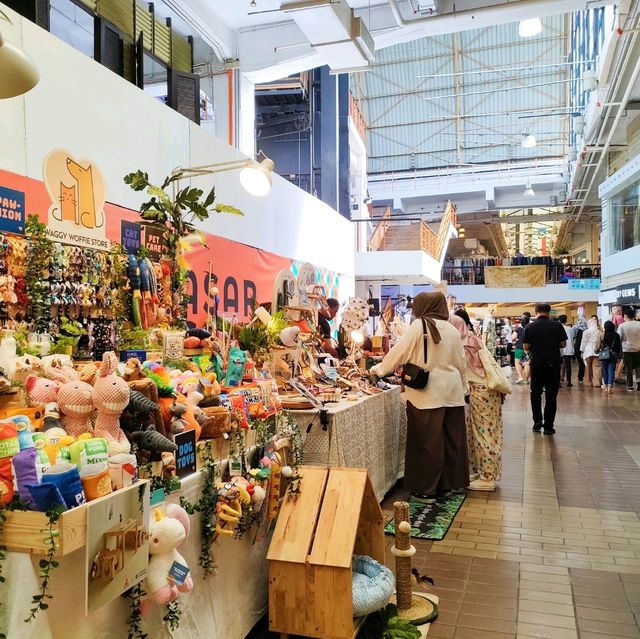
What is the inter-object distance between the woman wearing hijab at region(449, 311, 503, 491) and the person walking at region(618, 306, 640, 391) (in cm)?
774

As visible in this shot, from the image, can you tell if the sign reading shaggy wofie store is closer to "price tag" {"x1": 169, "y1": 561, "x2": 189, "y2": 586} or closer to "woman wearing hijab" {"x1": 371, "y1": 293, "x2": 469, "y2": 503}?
"woman wearing hijab" {"x1": 371, "y1": 293, "x2": 469, "y2": 503}

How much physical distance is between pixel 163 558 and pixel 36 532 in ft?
1.59

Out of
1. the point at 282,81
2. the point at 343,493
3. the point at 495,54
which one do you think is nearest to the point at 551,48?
the point at 495,54

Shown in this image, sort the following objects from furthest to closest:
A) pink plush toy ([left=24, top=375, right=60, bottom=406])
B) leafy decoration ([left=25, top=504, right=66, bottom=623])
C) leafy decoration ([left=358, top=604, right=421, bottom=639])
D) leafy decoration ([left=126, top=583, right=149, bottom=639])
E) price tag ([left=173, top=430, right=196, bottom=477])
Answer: leafy decoration ([left=358, top=604, right=421, bottom=639])
price tag ([left=173, top=430, right=196, bottom=477])
pink plush toy ([left=24, top=375, right=60, bottom=406])
leafy decoration ([left=126, top=583, right=149, bottom=639])
leafy decoration ([left=25, top=504, right=66, bottom=623])

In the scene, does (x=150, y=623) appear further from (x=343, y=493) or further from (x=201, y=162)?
(x=201, y=162)

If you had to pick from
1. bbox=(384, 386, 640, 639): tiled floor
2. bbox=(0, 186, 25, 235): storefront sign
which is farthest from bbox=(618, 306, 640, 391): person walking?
bbox=(0, 186, 25, 235): storefront sign

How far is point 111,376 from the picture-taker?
183 centimetres

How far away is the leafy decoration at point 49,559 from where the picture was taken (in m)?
1.42

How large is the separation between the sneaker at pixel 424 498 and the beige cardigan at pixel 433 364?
27.9 inches

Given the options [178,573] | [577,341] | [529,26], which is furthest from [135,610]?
[577,341]

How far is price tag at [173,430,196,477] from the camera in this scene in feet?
6.97

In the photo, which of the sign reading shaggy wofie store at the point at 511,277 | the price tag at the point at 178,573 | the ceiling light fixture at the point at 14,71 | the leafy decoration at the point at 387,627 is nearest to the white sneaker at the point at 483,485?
the leafy decoration at the point at 387,627

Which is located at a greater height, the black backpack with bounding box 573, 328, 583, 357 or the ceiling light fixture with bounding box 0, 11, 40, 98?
the ceiling light fixture with bounding box 0, 11, 40, 98

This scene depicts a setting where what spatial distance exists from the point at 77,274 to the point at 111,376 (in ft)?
6.82
